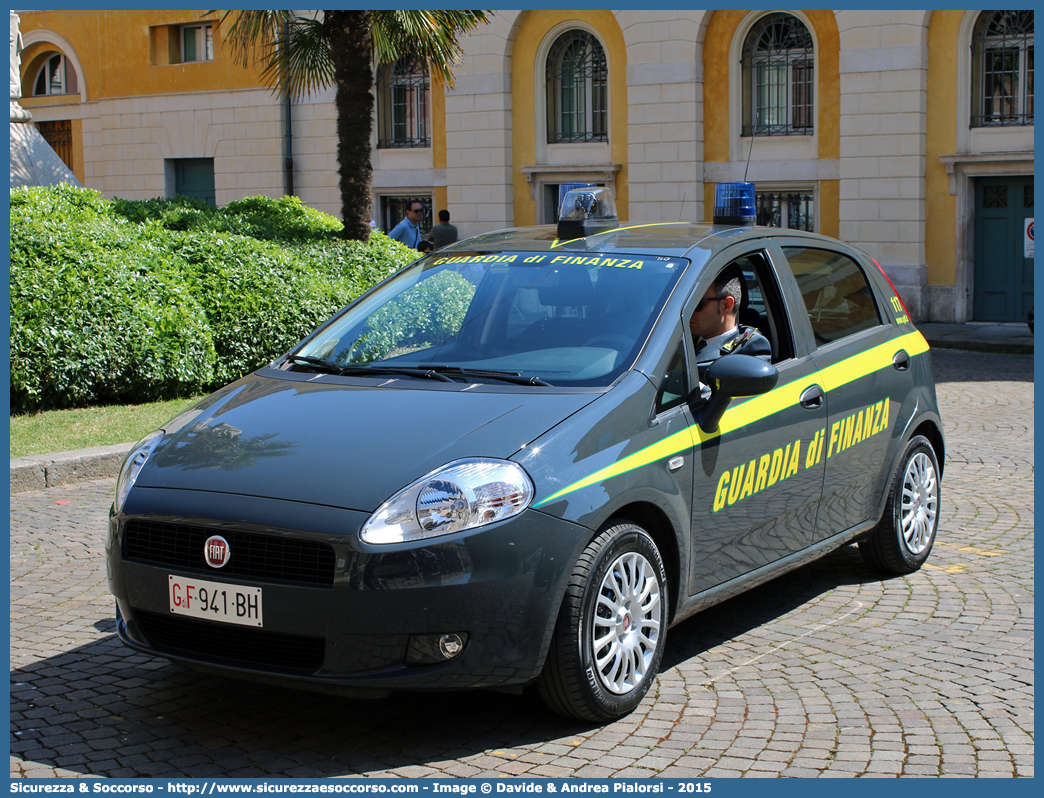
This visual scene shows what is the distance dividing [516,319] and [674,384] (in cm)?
74

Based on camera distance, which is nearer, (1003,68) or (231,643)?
(231,643)

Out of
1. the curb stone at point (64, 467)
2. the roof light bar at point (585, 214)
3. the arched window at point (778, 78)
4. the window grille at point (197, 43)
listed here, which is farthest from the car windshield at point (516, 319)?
the window grille at point (197, 43)

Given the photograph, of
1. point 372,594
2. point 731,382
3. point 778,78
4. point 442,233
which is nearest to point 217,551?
point 372,594

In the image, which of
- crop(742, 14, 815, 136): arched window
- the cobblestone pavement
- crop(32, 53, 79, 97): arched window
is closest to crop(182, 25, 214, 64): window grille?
crop(32, 53, 79, 97): arched window

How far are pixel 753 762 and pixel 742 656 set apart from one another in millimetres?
1065

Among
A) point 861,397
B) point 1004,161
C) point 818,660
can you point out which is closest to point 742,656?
point 818,660

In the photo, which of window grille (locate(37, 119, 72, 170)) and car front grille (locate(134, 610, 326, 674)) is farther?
window grille (locate(37, 119, 72, 170))

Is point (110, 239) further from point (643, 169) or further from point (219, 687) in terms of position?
point (643, 169)

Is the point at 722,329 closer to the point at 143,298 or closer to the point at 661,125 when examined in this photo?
the point at 143,298

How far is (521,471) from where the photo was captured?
392 centimetres

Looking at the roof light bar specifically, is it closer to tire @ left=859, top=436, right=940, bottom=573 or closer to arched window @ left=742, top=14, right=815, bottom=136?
tire @ left=859, top=436, right=940, bottom=573

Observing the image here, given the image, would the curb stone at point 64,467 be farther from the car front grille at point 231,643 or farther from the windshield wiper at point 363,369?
the car front grille at point 231,643

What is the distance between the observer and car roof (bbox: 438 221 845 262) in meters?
5.14

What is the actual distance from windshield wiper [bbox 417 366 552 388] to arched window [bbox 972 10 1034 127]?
61.8 feet
